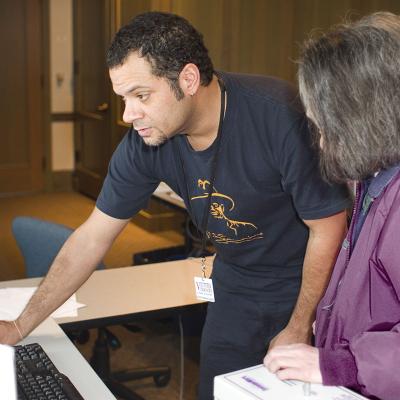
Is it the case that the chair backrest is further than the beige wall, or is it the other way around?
the beige wall

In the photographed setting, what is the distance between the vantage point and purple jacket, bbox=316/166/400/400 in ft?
3.74

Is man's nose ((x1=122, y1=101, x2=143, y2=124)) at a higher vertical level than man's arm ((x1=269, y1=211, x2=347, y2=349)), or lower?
higher

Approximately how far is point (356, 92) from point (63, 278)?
1.02m

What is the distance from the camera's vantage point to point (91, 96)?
6598 millimetres

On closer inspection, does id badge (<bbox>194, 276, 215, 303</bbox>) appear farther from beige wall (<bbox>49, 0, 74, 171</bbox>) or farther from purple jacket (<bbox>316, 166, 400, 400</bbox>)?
beige wall (<bbox>49, 0, 74, 171</bbox>)

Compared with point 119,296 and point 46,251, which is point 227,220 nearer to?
point 119,296

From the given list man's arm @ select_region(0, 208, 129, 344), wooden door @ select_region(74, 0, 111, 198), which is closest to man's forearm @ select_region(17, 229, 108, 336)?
man's arm @ select_region(0, 208, 129, 344)

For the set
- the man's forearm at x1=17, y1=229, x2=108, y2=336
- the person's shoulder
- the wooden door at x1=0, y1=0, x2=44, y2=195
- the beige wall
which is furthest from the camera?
the beige wall

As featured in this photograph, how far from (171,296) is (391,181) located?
1267 millimetres

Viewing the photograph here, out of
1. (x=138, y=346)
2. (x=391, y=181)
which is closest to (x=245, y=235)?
(x=391, y=181)

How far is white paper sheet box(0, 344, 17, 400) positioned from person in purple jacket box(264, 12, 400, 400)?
49cm

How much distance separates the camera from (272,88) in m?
1.72

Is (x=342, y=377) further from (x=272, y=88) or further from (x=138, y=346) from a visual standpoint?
(x=138, y=346)

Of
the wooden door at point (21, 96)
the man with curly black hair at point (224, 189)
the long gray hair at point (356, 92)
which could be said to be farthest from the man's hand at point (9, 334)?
the wooden door at point (21, 96)
